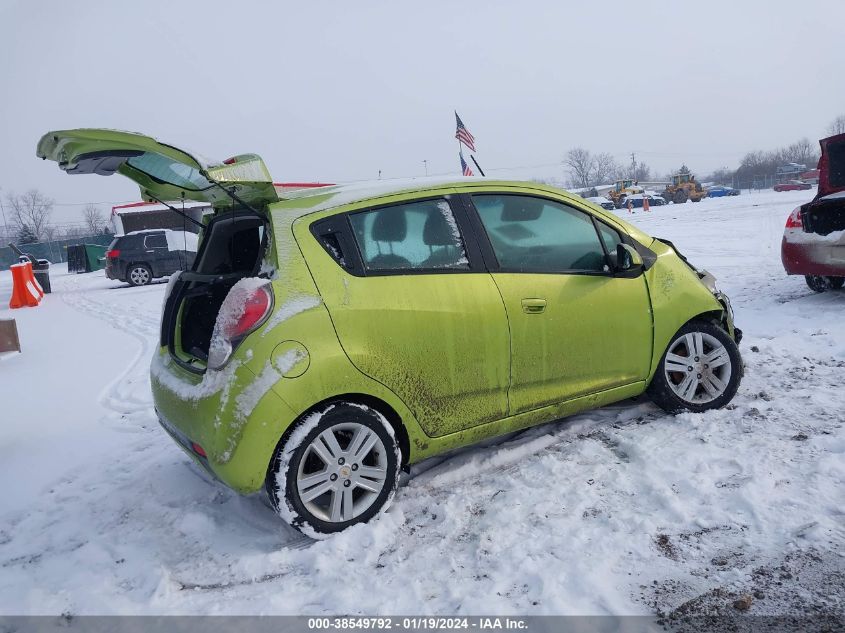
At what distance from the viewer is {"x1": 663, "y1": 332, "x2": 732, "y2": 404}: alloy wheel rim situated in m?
Result: 3.93

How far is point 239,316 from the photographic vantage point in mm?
2705

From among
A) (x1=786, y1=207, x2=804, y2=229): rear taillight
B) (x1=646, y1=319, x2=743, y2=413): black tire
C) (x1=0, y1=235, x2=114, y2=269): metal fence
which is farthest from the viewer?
(x1=0, y1=235, x2=114, y2=269): metal fence

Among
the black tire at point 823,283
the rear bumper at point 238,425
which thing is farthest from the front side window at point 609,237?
the black tire at point 823,283

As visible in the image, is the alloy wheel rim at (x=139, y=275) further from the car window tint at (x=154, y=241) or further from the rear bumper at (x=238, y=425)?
the rear bumper at (x=238, y=425)

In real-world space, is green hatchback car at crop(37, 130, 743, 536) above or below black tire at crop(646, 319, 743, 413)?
above

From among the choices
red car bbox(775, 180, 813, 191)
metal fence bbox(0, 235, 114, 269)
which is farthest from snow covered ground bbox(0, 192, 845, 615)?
red car bbox(775, 180, 813, 191)

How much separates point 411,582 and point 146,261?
62.1 ft

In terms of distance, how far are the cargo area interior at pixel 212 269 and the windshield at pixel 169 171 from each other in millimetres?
324

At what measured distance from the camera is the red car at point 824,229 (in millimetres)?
6559

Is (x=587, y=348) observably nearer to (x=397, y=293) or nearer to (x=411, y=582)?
(x=397, y=293)

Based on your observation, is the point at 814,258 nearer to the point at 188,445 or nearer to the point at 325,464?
the point at 325,464

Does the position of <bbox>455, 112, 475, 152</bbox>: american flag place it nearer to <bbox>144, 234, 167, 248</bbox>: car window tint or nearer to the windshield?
<bbox>144, 234, 167, 248</bbox>: car window tint

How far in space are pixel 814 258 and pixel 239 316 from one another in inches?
264

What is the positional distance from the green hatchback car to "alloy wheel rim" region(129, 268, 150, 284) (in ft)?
56.1
